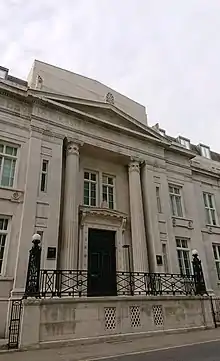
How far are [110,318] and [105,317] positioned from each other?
180 millimetres

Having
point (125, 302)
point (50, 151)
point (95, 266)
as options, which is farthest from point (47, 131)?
point (125, 302)

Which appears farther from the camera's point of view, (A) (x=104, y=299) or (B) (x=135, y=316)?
(B) (x=135, y=316)

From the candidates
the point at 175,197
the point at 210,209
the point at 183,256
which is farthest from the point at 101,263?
the point at 210,209

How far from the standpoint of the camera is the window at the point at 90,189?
14.6m

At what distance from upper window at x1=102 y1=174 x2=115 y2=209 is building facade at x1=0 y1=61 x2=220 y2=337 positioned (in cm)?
6

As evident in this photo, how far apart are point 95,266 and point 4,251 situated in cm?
430

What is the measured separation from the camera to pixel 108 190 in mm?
15531

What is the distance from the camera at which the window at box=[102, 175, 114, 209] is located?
15.2 meters

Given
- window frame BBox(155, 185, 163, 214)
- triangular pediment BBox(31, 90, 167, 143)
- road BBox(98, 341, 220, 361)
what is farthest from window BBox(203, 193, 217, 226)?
road BBox(98, 341, 220, 361)

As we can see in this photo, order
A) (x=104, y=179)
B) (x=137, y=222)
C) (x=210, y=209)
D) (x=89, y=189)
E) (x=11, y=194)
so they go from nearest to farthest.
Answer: (x=11, y=194) < (x=137, y=222) < (x=89, y=189) < (x=104, y=179) < (x=210, y=209)

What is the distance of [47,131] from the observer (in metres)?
13.5

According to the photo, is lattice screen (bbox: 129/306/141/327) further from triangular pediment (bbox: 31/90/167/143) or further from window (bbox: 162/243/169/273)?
triangular pediment (bbox: 31/90/167/143)

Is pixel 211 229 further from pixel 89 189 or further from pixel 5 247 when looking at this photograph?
pixel 5 247

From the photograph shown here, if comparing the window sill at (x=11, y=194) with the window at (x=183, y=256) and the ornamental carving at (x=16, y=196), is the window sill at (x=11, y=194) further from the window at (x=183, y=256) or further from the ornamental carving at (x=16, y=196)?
the window at (x=183, y=256)
